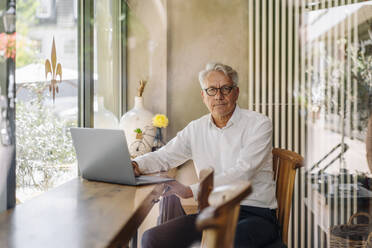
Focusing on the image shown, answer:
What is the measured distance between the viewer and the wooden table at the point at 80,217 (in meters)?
0.99

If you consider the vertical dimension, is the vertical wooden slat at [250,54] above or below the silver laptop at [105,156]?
above

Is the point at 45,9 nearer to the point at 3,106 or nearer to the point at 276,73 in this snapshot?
the point at 3,106

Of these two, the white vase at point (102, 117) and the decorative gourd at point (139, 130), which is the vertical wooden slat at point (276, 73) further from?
the white vase at point (102, 117)

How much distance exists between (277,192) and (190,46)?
187cm

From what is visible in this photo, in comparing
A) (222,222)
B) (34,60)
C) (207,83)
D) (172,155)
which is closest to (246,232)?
(172,155)

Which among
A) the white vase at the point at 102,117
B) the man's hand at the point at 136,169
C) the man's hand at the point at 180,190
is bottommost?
the man's hand at the point at 180,190

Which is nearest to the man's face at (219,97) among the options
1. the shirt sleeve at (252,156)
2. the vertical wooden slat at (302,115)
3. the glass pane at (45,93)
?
the shirt sleeve at (252,156)

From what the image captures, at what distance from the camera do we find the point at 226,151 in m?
1.99

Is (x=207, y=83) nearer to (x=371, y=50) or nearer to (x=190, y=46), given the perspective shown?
(x=190, y=46)

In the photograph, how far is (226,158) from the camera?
6.52ft

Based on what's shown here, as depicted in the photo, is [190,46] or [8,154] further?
[190,46]

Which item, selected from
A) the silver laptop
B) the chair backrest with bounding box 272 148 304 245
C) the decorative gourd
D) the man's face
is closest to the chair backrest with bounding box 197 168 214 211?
the silver laptop

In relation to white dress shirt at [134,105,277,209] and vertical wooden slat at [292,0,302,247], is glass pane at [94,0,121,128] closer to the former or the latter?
white dress shirt at [134,105,277,209]

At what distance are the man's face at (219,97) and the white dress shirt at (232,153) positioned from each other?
0.06 meters
